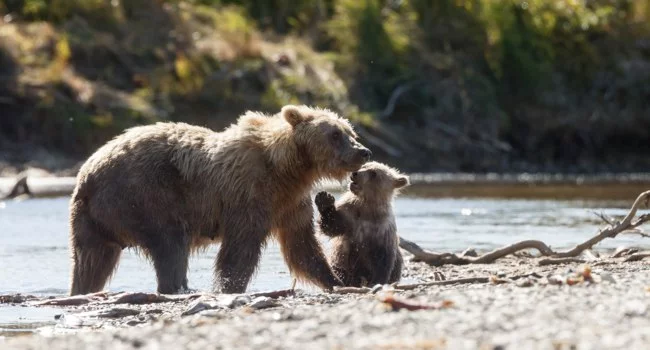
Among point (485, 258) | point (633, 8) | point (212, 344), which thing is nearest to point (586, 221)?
point (485, 258)

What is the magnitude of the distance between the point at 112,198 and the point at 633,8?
27.2 m

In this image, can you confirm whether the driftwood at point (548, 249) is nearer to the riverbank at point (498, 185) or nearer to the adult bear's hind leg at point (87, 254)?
the adult bear's hind leg at point (87, 254)

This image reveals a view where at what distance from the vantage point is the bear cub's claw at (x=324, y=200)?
11.0 metres

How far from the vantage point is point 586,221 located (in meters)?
18.0

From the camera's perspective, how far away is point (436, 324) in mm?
6793

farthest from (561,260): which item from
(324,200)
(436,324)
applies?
(436,324)

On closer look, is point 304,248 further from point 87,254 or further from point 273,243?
point 87,254

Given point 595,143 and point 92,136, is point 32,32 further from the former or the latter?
point 595,143

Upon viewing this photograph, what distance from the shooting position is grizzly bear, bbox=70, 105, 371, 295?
1035 centimetres

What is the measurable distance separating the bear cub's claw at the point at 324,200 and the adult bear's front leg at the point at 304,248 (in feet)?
0.74

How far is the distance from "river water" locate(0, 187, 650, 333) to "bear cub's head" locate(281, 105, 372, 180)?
1.44m

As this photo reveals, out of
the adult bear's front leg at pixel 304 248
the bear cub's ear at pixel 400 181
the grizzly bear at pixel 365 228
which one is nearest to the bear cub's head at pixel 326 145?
the adult bear's front leg at pixel 304 248

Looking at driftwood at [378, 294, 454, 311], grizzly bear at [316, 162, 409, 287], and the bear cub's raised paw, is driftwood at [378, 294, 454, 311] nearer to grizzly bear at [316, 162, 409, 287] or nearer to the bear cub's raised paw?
grizzly bear at [316, 162, 409, 287]

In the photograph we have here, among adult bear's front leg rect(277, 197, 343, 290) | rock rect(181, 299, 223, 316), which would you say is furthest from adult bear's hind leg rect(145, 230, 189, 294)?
rock rect(181, 299, 223, 316)
